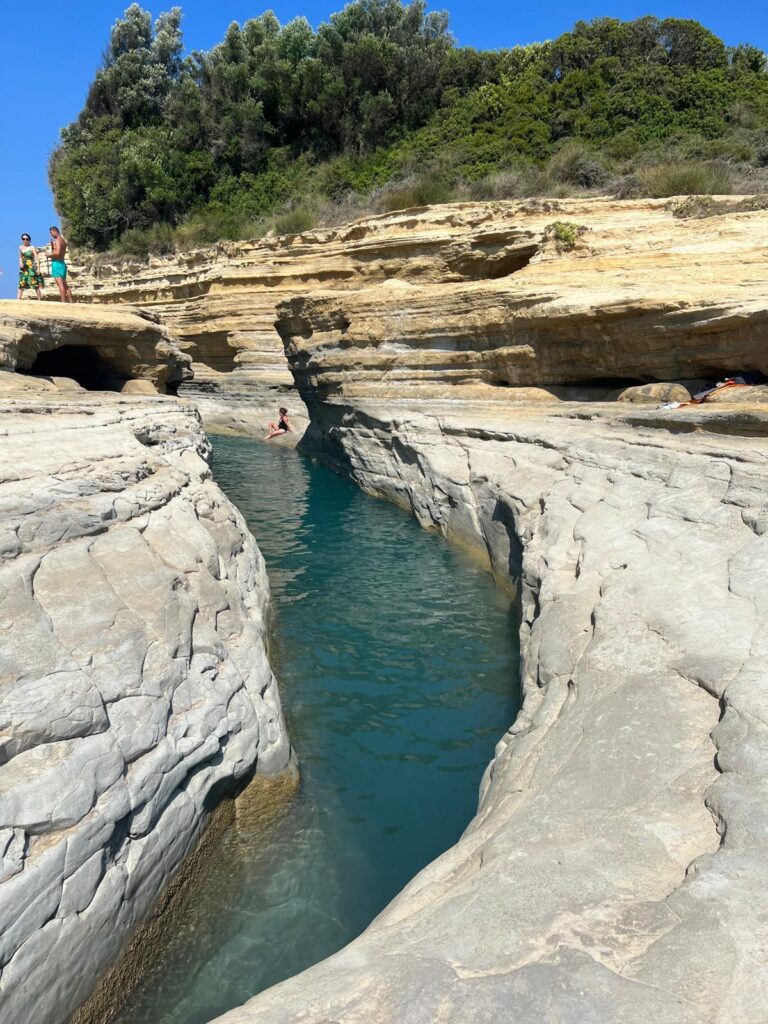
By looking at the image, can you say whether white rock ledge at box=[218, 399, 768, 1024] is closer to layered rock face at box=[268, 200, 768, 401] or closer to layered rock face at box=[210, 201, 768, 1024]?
layered rock face at box=[210, 201, 768, 1024]

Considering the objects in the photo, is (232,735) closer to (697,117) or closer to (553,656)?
(553,656)

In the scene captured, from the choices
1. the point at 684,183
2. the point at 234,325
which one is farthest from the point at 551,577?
the point at 234,325

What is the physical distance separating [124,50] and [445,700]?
146 ft

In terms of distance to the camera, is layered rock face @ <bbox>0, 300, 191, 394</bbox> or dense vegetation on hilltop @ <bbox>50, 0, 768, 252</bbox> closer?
layered rock face @ <bbox>0, 300, 191, 394</bbox>

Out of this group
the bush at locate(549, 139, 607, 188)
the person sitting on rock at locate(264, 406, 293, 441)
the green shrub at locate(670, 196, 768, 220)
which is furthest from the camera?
the bush at locate(549, 139, 607, 188)

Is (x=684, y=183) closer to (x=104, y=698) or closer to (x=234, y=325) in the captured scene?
(x=234, y=325)

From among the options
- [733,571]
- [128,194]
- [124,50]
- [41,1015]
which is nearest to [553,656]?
[733,571]

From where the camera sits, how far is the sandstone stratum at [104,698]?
2.66 metres

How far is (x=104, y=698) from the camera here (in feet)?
11.2

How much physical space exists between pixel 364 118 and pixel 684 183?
2096cm

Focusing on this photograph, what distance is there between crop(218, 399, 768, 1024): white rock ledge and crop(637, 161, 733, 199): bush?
39.3 feet

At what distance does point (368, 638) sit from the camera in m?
6.66

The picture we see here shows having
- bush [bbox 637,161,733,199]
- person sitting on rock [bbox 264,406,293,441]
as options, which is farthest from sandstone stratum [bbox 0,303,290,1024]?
bush [bbox 637,161,733,199]

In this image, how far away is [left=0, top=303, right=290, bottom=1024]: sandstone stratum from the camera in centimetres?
266
